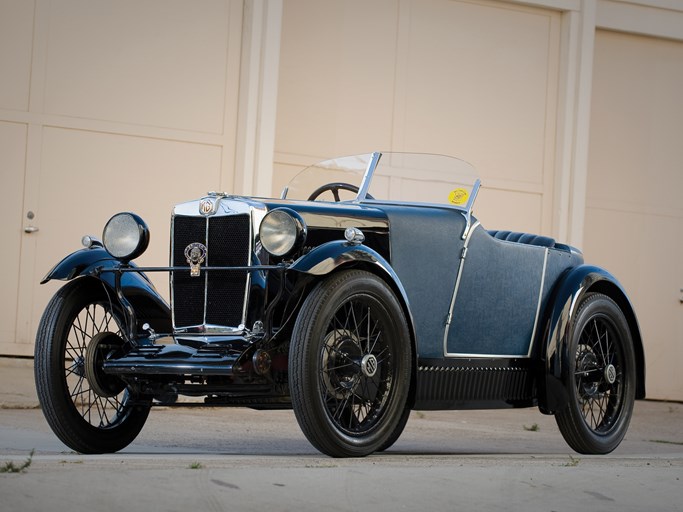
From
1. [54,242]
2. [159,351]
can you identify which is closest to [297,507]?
[159,351]

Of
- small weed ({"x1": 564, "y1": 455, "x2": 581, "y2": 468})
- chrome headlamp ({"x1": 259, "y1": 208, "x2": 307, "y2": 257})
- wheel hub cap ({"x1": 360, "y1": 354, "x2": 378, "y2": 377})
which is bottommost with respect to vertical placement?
small weed ({"x1": 564, "y1": 455, "x2": 581, "y2": 468})

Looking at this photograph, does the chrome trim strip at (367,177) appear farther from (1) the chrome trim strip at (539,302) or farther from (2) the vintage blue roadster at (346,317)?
(1) the chrome trim strip at (539,302)

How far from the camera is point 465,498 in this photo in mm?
3963

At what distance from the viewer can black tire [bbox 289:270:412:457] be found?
4.64m

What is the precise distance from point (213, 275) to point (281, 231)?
49cm

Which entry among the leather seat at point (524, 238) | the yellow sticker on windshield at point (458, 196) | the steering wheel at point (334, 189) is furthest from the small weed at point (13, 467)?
the leather seat at point (524, 238)

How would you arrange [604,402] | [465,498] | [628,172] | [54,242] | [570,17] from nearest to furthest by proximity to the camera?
[465,498] < [604,402] < [54,242] < [570,17] < [628,172]

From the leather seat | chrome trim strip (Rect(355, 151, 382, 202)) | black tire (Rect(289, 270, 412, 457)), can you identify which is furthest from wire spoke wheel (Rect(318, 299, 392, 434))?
the leather seat

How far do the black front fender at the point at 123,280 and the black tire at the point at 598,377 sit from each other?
212 centimetres

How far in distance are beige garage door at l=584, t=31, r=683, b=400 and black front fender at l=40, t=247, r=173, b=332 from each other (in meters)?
8.63

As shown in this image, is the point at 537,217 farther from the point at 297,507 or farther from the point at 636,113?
the point at 297,507

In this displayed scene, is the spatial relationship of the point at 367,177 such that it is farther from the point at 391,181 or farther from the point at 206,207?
the point at 206,207

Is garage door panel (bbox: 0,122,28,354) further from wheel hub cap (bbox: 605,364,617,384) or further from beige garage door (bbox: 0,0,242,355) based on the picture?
wheel hub cap (bbox: 605,364,617,384)

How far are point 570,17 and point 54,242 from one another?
6.17 metres
